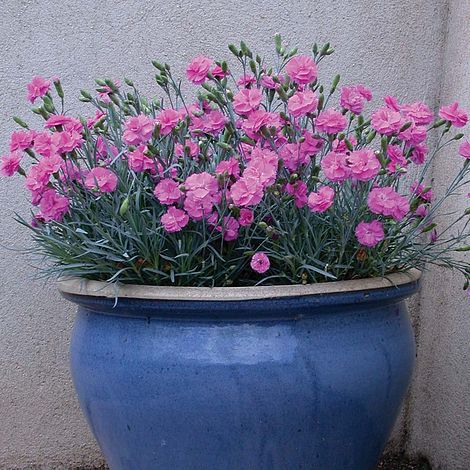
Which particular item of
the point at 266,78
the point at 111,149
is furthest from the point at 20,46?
the point at 266,78

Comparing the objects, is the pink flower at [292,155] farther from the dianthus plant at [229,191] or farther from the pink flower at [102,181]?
the pink flower at [102,181]

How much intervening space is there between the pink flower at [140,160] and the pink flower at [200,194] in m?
0.09

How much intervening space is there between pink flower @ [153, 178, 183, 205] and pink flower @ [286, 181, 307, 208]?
204 millimetres

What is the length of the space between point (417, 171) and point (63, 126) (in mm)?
1111

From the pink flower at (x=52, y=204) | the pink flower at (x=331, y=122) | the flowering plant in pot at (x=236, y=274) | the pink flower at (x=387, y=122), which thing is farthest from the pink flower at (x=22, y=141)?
the pink flower at (x=387, y=122)

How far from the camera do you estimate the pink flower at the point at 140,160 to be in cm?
141

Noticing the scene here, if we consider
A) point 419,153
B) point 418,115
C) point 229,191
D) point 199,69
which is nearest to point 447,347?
point 419,153

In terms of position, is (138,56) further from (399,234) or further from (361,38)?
(399,234)

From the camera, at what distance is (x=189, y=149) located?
57.6 inches

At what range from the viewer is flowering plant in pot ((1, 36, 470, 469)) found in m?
1.39

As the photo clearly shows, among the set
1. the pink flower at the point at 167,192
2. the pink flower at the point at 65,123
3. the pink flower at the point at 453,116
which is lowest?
the pink flower at the point at 167,192

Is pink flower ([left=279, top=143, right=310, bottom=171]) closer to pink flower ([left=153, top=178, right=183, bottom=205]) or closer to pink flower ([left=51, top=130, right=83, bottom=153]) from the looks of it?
pink flower ([left=153, top=178, right=183, bottom=205])

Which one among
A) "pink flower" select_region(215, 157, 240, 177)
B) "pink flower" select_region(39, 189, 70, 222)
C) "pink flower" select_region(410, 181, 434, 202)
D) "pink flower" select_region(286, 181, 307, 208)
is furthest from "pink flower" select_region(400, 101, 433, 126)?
"pink flower" select_region(39, 189, 70, 222)

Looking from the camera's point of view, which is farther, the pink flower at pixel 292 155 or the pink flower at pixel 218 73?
the pink flower at pixel 218 73
